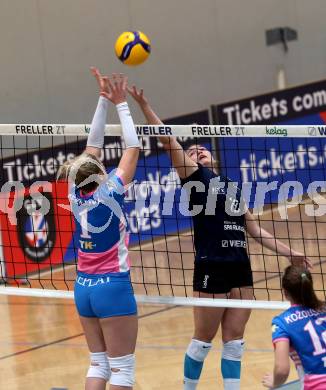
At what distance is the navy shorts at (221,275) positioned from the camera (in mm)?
6694

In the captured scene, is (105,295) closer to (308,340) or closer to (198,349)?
(198,349)

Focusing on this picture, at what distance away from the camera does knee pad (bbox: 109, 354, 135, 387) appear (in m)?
5.90

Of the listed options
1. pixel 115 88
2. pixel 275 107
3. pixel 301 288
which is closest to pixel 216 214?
pixel 115 88

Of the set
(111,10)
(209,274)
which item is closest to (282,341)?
(209,274)

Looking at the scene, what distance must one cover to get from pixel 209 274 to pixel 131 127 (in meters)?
1.29

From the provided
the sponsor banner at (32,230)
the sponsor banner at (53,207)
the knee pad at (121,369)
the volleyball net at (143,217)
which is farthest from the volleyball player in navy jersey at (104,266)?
the sponsor banner at (32,230)

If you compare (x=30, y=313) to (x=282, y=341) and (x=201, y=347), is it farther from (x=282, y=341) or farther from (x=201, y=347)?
(x=282, y=341)

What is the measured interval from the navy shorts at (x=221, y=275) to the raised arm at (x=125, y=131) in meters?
1.10

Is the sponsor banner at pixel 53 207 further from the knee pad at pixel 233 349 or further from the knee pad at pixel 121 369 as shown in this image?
the knee pad at pixel 121 369

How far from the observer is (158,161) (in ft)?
41.2

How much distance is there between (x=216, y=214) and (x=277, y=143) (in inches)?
283

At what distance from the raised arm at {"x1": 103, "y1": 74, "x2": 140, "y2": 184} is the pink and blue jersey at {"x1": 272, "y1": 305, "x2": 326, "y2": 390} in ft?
4.69

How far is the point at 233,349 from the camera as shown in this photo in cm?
679

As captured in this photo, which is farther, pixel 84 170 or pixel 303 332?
pixel 84 170
